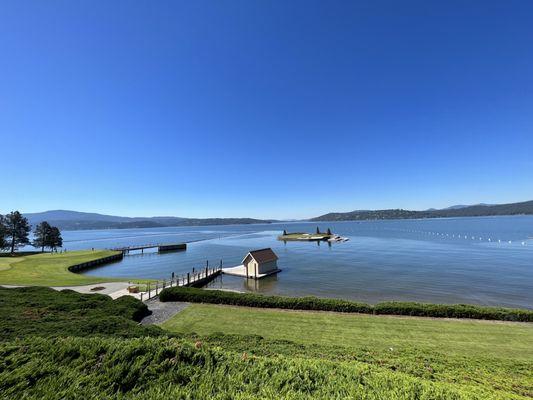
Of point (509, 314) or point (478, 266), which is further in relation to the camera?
point (478, 266)

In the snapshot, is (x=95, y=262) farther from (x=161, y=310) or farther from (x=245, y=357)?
(x=245, y=357)

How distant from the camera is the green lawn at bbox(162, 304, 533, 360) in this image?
1247cm

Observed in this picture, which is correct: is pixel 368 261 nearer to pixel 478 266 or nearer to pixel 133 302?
pixel 478 266

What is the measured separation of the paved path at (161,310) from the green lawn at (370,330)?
2.71ft

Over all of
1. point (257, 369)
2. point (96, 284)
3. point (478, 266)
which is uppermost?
point (257, 369)

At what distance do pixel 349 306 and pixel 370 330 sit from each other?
3.79m

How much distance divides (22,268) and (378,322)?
158 feet

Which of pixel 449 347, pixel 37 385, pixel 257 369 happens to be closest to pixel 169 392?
pixel 257 369

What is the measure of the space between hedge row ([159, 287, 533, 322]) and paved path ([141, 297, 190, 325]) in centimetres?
73

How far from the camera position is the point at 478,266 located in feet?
127

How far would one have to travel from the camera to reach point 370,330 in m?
14.7

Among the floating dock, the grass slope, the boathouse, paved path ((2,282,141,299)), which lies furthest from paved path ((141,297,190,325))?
the floating dock

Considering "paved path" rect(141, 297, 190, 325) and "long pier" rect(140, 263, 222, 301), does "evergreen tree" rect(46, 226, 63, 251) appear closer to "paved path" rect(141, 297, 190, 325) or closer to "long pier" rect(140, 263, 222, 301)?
"long pier" rect(140, 263, 222, 301)

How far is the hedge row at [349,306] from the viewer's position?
56.0 feet
